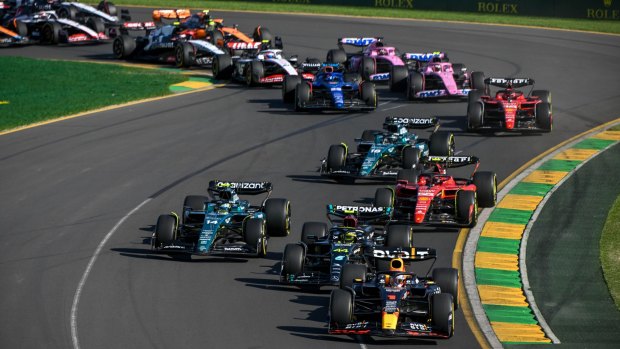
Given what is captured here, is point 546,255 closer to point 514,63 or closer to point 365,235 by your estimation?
point 365,235

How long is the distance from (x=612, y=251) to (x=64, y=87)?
32188 mm

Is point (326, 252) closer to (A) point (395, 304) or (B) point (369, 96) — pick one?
(A) point (395, 304)

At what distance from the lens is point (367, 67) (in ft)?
176

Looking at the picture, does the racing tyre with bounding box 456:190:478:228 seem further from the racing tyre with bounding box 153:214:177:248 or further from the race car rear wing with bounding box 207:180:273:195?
the racing tyre with bounding box 153:214:177:248

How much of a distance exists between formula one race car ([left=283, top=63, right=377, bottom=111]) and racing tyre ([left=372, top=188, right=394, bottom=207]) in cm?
1594

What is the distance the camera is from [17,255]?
29078 millimetres

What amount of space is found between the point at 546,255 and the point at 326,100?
777 inches

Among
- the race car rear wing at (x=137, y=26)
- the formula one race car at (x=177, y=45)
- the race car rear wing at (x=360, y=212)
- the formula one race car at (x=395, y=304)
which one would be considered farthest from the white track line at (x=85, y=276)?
the race car rear wing at (x=137, y=26)

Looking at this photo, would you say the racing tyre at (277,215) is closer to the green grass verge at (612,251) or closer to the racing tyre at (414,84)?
the green grass verge at (612,251)

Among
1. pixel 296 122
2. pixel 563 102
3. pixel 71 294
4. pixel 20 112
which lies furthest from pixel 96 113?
pixel 71 294

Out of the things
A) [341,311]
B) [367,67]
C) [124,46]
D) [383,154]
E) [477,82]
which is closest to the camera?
[341,311]

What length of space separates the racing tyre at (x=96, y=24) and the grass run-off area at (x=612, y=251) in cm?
4048

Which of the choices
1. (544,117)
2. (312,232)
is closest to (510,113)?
(544,117)

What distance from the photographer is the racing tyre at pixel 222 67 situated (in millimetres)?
55469
